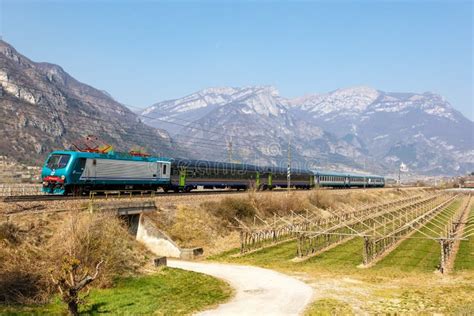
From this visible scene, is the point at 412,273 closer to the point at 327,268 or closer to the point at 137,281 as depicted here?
the point at 327,268

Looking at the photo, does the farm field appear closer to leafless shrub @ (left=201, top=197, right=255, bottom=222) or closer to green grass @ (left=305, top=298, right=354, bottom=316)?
green grass @ (left=305, top=298, right=354, bottom=316)

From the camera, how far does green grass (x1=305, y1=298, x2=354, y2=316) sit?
72.1 ft

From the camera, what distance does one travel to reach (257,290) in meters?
26.8

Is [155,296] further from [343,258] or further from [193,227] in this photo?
[343,258]

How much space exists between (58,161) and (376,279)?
2783cm

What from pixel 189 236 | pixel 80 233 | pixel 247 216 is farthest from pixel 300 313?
pixel 247 216

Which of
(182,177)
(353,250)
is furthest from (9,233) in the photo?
(182,177)

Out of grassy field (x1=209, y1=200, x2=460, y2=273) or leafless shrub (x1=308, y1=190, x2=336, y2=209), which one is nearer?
grassy field (x1=209, y1=200, x2=460, y2=273)

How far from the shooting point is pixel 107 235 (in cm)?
2892

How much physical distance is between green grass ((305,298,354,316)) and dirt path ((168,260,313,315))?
0.53 metres

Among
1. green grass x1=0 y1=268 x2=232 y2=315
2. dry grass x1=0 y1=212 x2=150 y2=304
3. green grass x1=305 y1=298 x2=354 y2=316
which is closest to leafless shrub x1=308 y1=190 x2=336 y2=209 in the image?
green grass x1=0 y1=268 x2=232 y2=315

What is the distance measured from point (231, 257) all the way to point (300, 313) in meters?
17.4

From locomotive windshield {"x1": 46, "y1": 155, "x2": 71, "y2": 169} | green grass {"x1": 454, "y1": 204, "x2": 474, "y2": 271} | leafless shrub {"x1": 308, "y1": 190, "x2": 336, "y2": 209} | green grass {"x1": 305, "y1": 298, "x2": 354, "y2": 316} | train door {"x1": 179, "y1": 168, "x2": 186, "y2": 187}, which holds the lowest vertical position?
green grass {"x1": 454, "y1": 204, "x2": 474, "y2": 271}

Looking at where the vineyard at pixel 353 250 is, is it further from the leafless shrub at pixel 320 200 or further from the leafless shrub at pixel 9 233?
the leafless shrub at pixel 320 200
